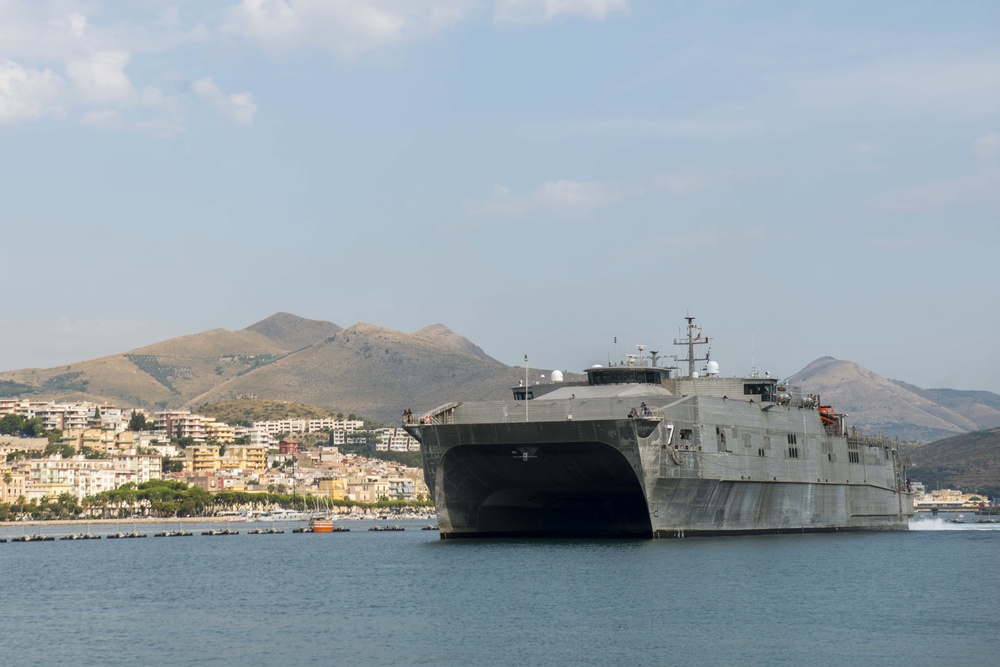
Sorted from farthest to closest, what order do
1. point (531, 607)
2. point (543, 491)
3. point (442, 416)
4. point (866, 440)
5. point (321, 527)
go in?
point (321, 527), point (866, 440), point (543, 491), point (442, 416), point (531, 607)

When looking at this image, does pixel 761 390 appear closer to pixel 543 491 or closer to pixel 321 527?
pixel 543 491

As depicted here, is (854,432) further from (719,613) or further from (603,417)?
(719,613)

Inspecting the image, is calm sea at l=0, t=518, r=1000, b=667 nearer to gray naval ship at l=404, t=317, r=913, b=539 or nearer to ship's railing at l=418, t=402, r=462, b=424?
gray naval ship at l=404, t=317, r=913, b=539

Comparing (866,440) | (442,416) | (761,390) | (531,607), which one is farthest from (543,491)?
(531,607)

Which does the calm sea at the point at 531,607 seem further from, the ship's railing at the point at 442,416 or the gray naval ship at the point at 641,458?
the ship's railing at the point at 442,416

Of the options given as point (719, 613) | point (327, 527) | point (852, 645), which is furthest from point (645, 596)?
point (327, 527)

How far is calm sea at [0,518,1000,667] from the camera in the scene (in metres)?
44.8

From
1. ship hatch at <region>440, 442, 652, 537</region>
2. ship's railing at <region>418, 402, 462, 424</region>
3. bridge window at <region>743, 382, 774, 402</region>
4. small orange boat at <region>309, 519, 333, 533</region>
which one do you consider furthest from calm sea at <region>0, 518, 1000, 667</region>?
small orange boat at <region>309, 519, 333, 533</region>

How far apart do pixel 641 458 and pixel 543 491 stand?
12.1 meters

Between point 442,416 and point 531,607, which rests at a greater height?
point 442,416

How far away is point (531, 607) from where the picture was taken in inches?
2151

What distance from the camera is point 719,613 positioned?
52750 mm

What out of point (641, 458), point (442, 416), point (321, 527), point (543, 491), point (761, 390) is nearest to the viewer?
point (641, 458)

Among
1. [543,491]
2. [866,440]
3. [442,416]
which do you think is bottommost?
[543,491]
